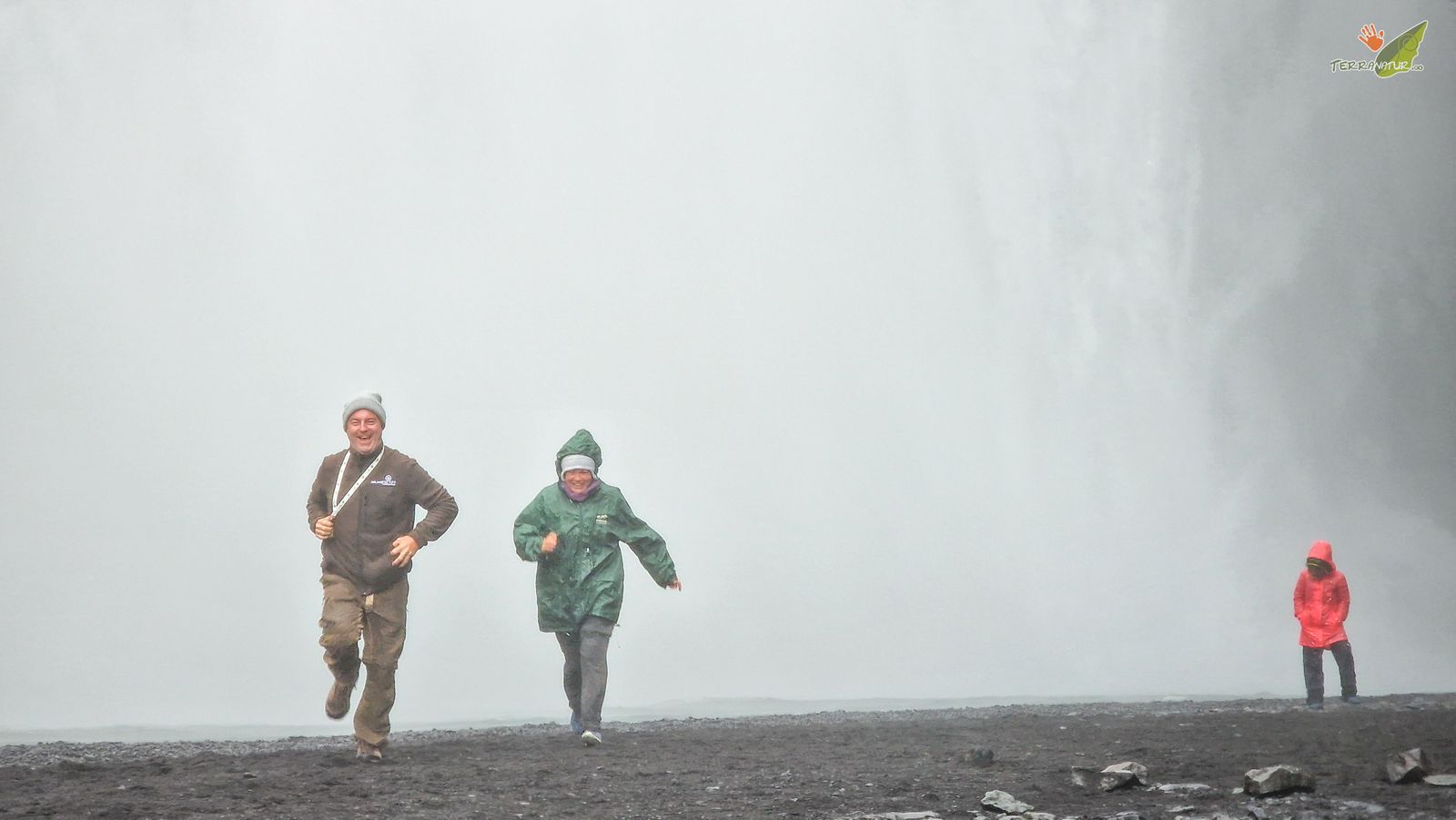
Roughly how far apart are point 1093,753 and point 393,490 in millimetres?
4625

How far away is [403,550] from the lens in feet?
27.6

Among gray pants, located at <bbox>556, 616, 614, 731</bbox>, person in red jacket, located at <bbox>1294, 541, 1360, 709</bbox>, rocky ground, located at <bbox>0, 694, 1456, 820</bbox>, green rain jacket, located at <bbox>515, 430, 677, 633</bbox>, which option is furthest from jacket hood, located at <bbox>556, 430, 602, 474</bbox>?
person in red jacket, located at <bbox>1294, 541, 1360, 709</bbox>

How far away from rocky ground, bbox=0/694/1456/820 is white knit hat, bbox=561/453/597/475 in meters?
1.90

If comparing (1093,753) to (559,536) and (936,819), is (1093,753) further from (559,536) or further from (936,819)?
(559,536)

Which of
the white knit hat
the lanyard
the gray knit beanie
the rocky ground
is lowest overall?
the rocky ground

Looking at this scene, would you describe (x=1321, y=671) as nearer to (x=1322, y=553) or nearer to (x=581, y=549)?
(x=1322, y=553)

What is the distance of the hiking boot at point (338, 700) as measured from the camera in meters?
8.74

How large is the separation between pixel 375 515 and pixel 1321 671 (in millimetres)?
9464

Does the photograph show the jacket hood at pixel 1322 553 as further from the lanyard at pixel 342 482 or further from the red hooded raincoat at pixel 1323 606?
the lanyard at pixel 342 482

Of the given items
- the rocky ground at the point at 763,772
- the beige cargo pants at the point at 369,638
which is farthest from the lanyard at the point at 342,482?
the rocky ground at the point at 763,772

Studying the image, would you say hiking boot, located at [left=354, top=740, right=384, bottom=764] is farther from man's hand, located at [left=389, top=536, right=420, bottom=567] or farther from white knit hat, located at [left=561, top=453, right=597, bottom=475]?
white knit hat, located at [left=561, top=453, right=597, bottom=475]

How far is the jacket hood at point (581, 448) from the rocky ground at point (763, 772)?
200 cm

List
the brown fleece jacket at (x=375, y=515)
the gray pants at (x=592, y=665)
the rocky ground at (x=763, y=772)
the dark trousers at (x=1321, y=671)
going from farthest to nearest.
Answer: the dark trousers at (x=1321, y=671) → the gray pants at (x=592, y=665) → the brown fleece jacket at (x=375, y=515) → the rocky ground at (x=763, y=772)

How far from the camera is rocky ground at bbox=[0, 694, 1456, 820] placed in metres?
6.38
